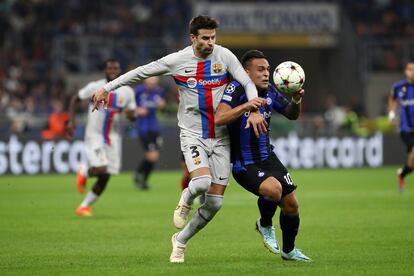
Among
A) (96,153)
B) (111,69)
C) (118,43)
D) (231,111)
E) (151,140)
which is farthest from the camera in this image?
(118,43)

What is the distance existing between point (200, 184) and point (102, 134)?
254 inches

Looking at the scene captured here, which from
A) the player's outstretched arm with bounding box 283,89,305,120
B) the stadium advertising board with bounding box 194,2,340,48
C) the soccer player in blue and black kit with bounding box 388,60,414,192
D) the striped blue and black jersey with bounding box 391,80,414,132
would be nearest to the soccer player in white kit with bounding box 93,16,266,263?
the player's outstretched arm with bounding box 283,89,305,120

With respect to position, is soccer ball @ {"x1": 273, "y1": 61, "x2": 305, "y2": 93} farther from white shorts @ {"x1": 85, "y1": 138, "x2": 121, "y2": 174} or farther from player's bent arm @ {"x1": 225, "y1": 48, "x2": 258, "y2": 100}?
white shorts @ {"x1": 85, "y1": 138, "x2": 121, "y2": 174}

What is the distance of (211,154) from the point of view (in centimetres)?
967

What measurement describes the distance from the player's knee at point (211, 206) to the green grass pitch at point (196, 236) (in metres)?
0.50

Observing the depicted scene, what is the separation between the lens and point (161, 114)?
1236 inches

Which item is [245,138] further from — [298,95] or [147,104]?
[147,104]

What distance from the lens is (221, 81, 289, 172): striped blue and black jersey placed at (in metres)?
9.62

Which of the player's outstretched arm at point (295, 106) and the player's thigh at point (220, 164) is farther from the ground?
the player's outstretched arm at point (295, 106)

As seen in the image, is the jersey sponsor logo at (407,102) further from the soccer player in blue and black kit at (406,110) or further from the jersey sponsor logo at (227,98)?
the jersey sponsor logo at (227,98)

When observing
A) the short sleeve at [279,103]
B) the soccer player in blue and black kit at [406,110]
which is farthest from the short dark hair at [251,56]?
the soccer player in blue and black kit at [406,110]

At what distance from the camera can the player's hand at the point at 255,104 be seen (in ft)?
30.0

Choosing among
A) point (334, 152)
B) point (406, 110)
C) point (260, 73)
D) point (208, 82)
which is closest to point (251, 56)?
point (260, 73)

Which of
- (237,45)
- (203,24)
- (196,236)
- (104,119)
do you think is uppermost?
(237,45)
